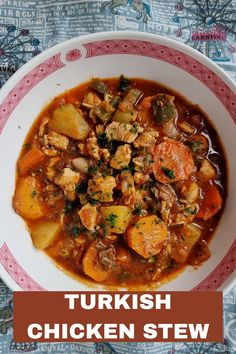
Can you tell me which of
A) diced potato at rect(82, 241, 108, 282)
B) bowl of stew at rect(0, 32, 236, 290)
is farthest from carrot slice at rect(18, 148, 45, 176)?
diced potato at rect(82, 241, 108, 282)

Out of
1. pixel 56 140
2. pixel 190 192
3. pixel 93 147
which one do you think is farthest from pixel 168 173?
pixel 56 140

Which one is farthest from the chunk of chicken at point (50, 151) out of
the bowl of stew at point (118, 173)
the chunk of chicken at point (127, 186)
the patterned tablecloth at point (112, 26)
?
the patterned tablecloth at point (112, 26)

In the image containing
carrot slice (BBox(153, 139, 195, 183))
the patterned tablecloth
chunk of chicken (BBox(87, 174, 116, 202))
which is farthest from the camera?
the patterned tablecloth

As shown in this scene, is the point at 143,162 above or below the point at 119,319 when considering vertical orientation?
above

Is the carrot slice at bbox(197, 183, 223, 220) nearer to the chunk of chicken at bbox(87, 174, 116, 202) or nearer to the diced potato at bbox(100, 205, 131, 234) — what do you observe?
the diced potato at bbox(100, 205, 131, 234)

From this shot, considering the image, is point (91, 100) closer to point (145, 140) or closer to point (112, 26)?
point (145, 140)

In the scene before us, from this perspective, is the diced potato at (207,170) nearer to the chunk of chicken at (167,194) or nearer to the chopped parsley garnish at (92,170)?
the chunk of chicken at (167,194)

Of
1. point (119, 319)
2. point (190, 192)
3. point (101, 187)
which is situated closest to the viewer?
point (101, 187)
